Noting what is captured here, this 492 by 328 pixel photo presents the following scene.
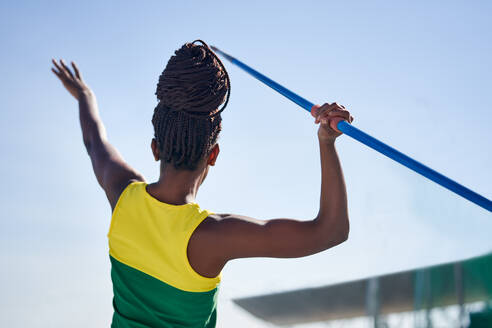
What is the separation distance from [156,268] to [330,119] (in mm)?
941

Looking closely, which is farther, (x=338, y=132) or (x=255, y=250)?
(x=338, y=132)

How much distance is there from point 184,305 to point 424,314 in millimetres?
6230

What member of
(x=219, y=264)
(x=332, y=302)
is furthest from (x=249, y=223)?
(x=332, y=302)

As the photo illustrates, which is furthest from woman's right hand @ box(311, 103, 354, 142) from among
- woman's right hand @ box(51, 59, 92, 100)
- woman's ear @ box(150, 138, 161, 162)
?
woman's right hand @ box(51, 59, 92, 100)

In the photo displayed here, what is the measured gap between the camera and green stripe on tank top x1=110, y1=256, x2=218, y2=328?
2.00 metres

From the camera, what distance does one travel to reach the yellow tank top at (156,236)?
1.98 m

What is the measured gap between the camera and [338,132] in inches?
83.7

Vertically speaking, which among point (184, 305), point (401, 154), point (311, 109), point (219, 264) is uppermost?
point (311, 109)

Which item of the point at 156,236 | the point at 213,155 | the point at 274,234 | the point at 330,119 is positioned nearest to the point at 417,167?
the point at 330,119

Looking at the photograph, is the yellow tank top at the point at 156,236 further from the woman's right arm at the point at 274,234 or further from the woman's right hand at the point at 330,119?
the woman's right hand at the point at 330,119

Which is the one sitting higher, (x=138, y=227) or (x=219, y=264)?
(x=138, y=227)

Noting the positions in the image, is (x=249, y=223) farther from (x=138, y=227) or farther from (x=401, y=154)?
(x=401, y=154)

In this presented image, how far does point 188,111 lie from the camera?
7.05 ft

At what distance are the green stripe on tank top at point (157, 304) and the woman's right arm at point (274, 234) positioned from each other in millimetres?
127
